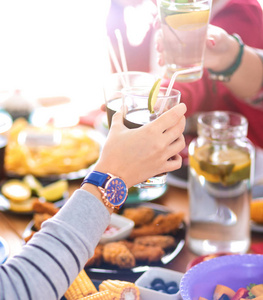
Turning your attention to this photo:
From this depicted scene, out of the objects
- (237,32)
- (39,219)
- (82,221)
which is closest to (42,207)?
(39,219)

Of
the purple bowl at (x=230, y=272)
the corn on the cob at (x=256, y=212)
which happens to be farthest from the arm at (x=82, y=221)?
the corn on the cob at (x=256, y=212)

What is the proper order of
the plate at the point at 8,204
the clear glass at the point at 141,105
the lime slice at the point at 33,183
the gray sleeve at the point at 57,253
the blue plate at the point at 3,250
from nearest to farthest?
the gray sleeve at the point at 57,253 < the clear glass at the point at 141,105 < the blue plate at the point at 3,250 < the plate at the point at 8,204 < the lime slice at the point at 33,183

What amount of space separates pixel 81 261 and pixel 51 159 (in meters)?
0.95

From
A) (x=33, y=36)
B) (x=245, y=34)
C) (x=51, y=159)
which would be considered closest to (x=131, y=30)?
(x=245, y=34)

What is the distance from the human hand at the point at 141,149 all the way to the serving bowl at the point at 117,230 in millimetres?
420

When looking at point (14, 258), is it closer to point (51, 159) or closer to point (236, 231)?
point (236, 231)

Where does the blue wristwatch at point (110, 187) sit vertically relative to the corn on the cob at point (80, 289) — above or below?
above

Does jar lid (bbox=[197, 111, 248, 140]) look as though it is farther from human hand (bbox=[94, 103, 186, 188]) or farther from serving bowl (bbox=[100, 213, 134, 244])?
human hand (bbox=[94, 103, 186, 188])

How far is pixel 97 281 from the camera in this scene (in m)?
1.04

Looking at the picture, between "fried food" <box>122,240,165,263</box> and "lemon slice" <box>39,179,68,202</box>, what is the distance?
0.37 metres

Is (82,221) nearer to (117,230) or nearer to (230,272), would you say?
(230,272)

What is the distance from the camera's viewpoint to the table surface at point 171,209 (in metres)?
1.20

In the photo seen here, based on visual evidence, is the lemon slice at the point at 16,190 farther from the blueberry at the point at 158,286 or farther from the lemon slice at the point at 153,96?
the lemon slice at the point at 153,96

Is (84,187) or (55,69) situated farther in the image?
(55,69)
